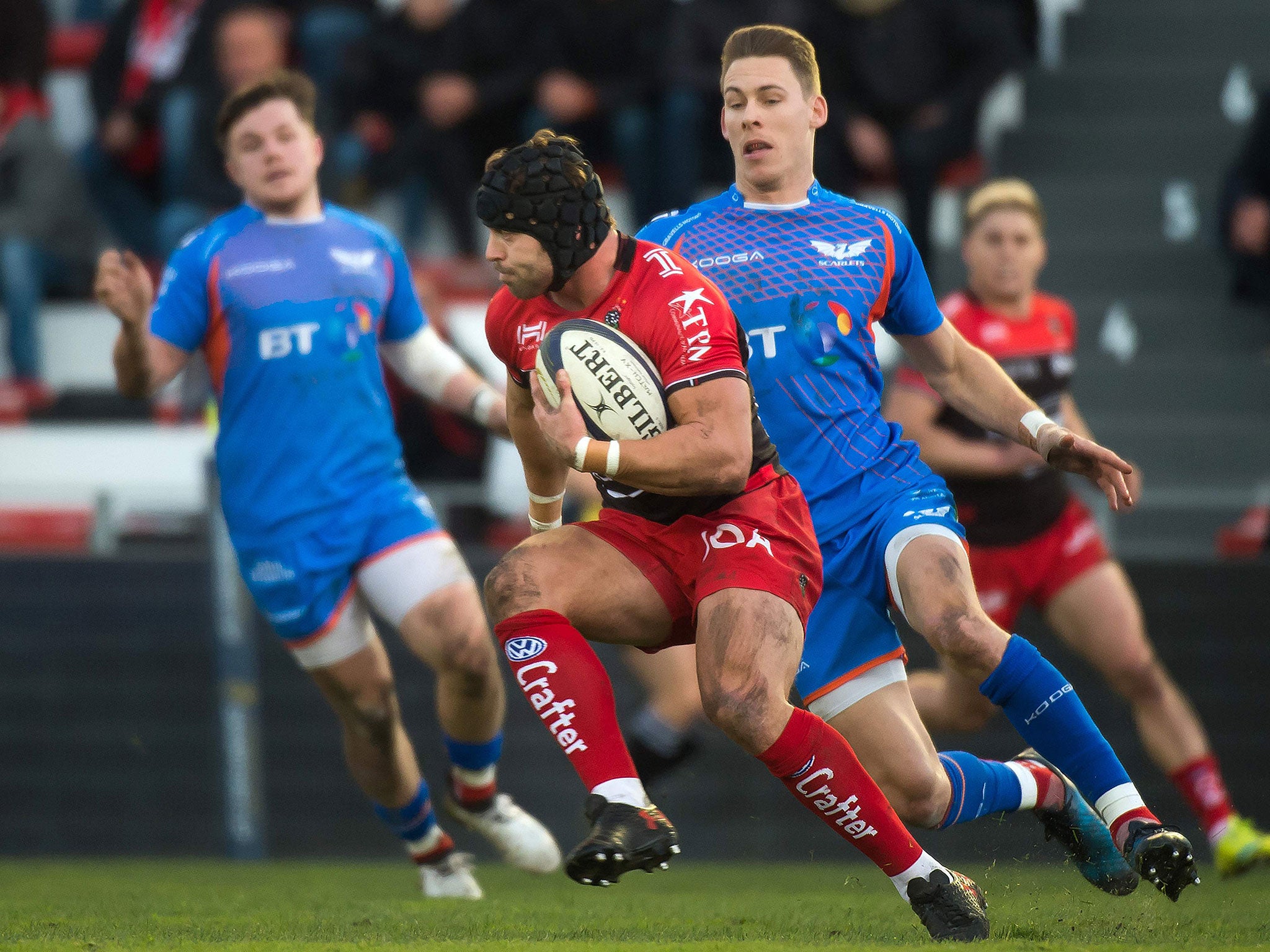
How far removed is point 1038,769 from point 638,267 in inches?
74.7

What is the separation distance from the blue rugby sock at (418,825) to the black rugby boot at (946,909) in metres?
2.30

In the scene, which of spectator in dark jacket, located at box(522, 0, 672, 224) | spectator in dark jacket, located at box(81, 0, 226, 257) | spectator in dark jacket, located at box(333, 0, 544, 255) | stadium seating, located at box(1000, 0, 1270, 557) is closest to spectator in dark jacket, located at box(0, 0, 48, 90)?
spectator in dark jacket, located at box(81, 0, 226, 257)

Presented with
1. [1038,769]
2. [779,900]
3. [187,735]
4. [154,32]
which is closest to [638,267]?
[1038,769]

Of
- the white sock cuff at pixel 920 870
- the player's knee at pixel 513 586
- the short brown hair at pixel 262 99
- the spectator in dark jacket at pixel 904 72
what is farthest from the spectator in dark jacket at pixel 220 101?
the white sock cuff at pixel 920 870

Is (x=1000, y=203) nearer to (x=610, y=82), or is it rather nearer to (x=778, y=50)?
(x=778, y=50)

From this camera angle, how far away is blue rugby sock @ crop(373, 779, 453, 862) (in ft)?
19.7

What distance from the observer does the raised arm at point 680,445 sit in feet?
13.1

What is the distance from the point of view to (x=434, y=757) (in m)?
8.16

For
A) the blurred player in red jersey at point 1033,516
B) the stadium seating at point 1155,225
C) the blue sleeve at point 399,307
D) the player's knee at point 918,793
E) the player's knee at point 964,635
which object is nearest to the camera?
the player's knee at point 964,635

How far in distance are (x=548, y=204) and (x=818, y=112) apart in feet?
4.03

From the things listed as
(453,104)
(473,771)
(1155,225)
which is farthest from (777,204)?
(1155,225)

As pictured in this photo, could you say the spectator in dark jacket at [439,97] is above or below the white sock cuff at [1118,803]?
above

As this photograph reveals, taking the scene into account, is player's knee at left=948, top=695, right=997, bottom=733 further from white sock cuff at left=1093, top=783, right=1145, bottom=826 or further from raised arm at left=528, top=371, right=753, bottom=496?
raised arm at left=528, top=371, right=753, bottom=496

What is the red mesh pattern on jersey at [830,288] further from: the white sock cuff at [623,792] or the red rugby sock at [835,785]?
the white sock cuff at [623,792]
